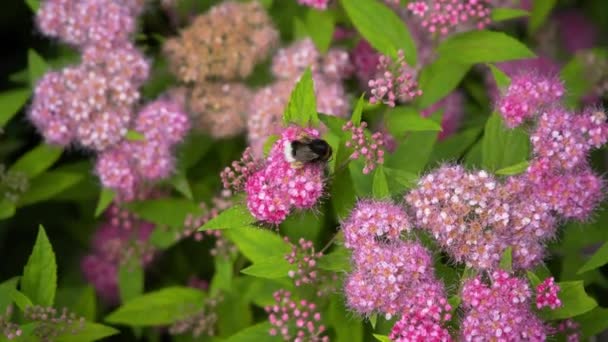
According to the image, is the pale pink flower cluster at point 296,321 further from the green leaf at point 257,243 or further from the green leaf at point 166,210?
the green leaf at point 166,210

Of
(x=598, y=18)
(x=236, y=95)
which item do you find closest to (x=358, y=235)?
(x=236, y=95)

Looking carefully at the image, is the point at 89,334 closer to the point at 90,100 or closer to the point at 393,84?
the point at 90,100

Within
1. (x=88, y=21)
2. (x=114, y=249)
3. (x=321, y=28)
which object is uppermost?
(x=88, y=21)

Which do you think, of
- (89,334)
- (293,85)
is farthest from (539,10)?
(89,334)

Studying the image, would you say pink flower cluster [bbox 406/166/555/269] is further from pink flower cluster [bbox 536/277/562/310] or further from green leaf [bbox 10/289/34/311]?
green leaf [bbox 10/289/34/311]

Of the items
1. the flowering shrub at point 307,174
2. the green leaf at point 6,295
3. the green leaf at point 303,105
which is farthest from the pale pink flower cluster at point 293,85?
the green leaf at point 6,295

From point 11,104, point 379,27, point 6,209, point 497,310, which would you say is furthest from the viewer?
point 11,104

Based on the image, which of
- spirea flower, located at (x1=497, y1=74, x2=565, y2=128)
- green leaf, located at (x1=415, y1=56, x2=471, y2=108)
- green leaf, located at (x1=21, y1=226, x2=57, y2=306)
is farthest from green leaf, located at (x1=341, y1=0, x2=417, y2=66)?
green leaf, located at (x1=21, y1=226, x2=57, y2=306)
